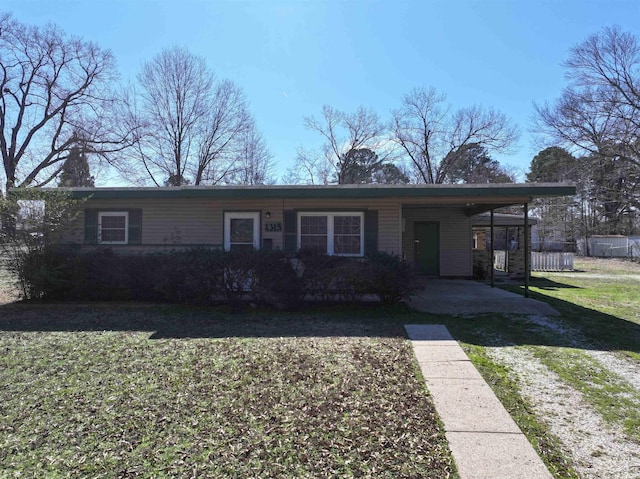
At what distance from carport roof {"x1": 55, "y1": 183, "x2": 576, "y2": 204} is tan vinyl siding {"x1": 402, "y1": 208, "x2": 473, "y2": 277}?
4.12m

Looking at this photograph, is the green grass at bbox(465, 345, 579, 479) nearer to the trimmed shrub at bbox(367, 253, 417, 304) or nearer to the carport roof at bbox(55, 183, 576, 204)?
the trimmed shrub at bbox(367, 253, 417, 304)

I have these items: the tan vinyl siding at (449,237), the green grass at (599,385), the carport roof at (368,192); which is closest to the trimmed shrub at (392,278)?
the carport roof at (368,192)

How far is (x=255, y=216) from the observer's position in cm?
985

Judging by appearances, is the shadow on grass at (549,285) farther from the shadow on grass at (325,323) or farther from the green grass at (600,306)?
the shadow on grass at (325,323)

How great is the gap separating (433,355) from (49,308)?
25.2 ft

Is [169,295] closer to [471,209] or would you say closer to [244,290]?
A: [244,290]

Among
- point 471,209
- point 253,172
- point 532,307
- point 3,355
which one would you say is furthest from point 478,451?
point 253,172

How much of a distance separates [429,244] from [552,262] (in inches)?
336

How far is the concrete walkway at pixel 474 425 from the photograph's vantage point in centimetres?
252

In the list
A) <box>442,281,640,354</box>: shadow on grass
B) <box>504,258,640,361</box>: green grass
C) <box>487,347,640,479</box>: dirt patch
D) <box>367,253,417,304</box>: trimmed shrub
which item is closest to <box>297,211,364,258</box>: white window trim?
<box>367,253,417,304</box>: trimmed shrub

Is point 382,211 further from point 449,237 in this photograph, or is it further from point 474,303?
point 449,237

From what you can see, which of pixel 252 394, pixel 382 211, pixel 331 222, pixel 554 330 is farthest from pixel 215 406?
pixel 382 211

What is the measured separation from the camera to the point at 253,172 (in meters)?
31.7

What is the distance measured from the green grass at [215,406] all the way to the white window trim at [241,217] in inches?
157
